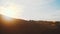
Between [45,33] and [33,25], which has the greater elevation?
[33,25]

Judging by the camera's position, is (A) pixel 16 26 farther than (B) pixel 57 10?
Yes

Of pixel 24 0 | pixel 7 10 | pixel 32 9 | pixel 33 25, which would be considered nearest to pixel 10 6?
pixel 7 10

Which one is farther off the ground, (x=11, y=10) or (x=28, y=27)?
(x=11, y=10)

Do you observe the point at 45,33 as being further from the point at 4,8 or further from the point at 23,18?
the point at 4,8

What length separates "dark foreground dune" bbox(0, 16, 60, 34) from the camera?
137 cm

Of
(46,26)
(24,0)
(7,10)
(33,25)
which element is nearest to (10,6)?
(7,10)

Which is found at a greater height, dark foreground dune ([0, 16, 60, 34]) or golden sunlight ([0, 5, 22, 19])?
golden sunlight ([0, 5, 22, 19])

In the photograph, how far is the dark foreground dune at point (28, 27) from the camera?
1372 millimetres

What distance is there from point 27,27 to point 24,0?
41 centimetres

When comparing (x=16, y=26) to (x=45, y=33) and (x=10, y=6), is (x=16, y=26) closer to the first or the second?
(x=10, y=6)

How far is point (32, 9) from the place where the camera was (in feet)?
4.46

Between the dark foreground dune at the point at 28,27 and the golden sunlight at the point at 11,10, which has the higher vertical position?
the golden sunlight at the point at 11,10

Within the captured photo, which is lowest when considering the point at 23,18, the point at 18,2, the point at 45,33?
the point at 45,33

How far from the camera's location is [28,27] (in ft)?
4.75
